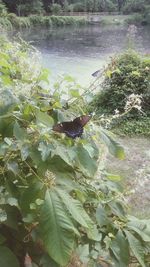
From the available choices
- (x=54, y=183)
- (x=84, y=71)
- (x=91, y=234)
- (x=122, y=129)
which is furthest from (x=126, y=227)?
(x=84, y=71)

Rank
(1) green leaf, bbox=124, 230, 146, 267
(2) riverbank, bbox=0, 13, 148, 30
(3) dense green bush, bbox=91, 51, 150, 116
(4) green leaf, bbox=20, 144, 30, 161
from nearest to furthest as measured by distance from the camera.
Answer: (4) green leaf, bbox=20, 144, 30, 161
(1) green leaf, bbox=124, 230, 146, 267
(3) dense green bush, bbox=91, 51, 150, 116
(2) riverbank, bbox=0, 13, 148, 30

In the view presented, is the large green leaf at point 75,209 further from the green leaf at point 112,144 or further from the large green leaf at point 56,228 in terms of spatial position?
the green leaf at point 112,144

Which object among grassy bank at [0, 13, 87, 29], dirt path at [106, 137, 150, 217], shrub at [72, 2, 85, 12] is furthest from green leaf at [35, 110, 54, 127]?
shrub at [72, 2, 85, 12]

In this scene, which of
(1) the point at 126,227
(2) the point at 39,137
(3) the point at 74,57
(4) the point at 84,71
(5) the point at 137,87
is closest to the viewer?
(2) the point at 39,137

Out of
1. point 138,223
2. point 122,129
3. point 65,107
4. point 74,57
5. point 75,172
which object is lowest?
point 74,57

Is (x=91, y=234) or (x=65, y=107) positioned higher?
(x=65, y=107)

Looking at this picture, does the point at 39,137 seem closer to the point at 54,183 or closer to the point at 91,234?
the point at 54,183

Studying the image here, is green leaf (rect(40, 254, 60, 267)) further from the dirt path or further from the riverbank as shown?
the riverbank

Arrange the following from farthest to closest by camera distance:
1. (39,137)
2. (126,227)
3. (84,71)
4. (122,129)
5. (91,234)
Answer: (84,71), (122,129), (126,227), (91,234), (39,137)

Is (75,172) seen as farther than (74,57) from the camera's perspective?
No
